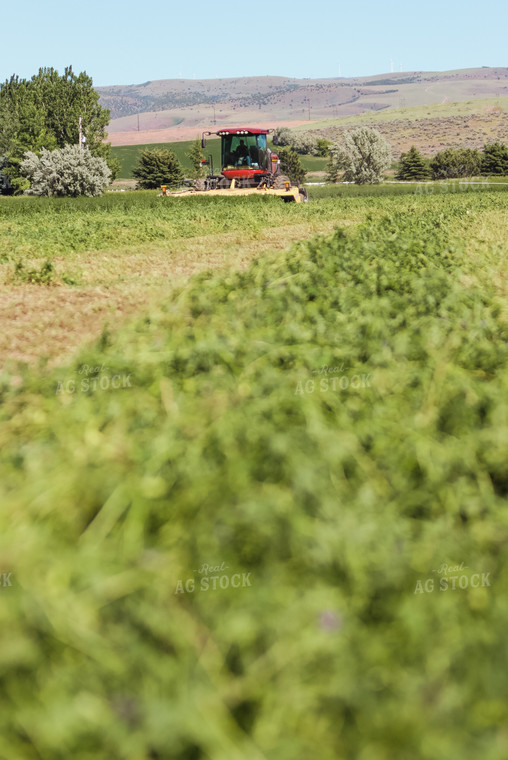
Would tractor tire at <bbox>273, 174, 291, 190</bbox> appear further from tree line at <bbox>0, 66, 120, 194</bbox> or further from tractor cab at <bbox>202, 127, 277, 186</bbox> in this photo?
tree line at <bbox>0, 66, 120, 194</bbox>

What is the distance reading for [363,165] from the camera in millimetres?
73812

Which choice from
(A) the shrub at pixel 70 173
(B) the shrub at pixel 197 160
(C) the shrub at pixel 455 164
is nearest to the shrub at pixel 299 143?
(B) the shrub at pixel 197 160

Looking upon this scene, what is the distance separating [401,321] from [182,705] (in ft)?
11.0

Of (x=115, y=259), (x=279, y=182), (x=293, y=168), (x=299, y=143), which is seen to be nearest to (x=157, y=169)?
(x=293, y=168)

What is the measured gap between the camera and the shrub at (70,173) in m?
44.6

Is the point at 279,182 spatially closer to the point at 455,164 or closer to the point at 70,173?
the point at 70,173

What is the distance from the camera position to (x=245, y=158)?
92.6 ft

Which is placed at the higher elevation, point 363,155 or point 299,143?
point 299,143

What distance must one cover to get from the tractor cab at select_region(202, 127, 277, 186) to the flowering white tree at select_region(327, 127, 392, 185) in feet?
158

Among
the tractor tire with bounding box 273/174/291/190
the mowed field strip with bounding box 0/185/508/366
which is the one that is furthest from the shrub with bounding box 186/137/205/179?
the mowed field strip with bounding box 0/185/508/366

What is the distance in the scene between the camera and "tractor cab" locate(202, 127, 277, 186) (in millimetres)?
27688

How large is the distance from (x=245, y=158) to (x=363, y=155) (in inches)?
1945

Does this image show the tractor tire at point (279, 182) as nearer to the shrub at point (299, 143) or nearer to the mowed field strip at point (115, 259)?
the mowed field strip at point (115, 259)

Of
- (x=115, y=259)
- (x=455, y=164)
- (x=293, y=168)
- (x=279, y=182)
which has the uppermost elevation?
(x=455, y=164)
